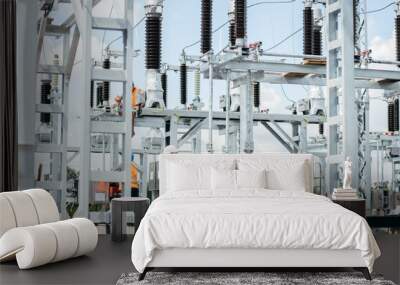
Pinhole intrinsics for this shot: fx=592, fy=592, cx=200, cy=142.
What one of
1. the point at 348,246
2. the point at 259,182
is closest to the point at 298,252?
the point at 348,246

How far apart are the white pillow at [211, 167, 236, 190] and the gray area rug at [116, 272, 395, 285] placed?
4.93ft

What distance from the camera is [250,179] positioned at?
234 inches

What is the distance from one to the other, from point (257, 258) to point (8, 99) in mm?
3636

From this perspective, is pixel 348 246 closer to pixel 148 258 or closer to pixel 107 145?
pixel 148 258

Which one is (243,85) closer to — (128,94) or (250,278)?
(128,94)

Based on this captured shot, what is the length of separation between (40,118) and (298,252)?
14.7 ft

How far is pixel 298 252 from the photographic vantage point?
4.35 meters

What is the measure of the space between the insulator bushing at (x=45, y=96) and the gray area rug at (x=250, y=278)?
3.73 metres

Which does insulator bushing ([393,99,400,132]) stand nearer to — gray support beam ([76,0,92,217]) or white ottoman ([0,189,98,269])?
gray support beam ([76,0,92,217])

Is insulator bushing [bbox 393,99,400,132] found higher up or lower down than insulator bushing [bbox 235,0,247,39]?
lower down

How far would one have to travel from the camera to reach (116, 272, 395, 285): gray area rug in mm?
4227

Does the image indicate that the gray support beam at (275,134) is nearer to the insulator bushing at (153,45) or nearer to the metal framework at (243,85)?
the metal framework at (243,85)

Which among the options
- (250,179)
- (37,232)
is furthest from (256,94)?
(37,232)

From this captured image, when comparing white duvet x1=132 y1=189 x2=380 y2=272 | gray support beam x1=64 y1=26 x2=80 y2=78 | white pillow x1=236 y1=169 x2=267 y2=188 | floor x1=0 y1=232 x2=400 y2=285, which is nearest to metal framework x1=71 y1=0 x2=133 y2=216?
gray support beam x1=64 y1=26 x2=80 y2=78
